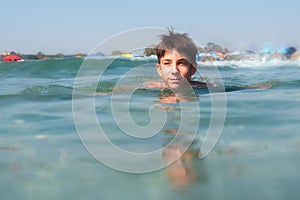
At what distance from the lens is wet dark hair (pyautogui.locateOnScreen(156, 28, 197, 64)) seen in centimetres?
525

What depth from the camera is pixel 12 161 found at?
2.10 m

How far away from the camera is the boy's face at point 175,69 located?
16.2 feet

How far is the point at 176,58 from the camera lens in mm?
5094

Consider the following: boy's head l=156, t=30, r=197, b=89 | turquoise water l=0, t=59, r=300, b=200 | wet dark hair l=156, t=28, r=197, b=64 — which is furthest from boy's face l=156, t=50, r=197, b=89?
turquoise water l=0, t=59, r=300, b=200

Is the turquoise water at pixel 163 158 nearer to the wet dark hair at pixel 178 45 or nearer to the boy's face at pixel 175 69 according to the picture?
the boy's face at pixel 175 69

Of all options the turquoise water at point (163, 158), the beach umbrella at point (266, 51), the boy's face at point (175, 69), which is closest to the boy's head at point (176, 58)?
the boy's face at point (175, 69)

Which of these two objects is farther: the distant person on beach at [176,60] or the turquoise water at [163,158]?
the distant person on beach at [176,60]

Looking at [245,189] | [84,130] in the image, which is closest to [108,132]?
[84,130]

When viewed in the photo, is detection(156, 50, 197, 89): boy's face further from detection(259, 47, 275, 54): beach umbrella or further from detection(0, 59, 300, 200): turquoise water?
detection(259, 47, 275, 54): beach umbrella

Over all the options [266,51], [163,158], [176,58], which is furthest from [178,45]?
[266,51]

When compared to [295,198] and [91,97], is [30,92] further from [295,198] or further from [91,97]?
[295,198]

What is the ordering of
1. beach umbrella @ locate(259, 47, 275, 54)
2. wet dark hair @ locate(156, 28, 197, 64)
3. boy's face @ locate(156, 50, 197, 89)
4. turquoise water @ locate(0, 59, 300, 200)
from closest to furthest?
1. turquoise water @ locate(0, 59, 300, 200)
2. boy's face @ locate(156, 50, 197, 89)
3. wet dark hair @ locate(156, 28, 197, 64)
4. beach umbrella @ locate(259, 47, 275, 54)

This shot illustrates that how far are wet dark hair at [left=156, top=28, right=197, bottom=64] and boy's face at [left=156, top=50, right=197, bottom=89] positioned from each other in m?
0.11

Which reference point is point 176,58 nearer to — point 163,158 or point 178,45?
point 178,45
